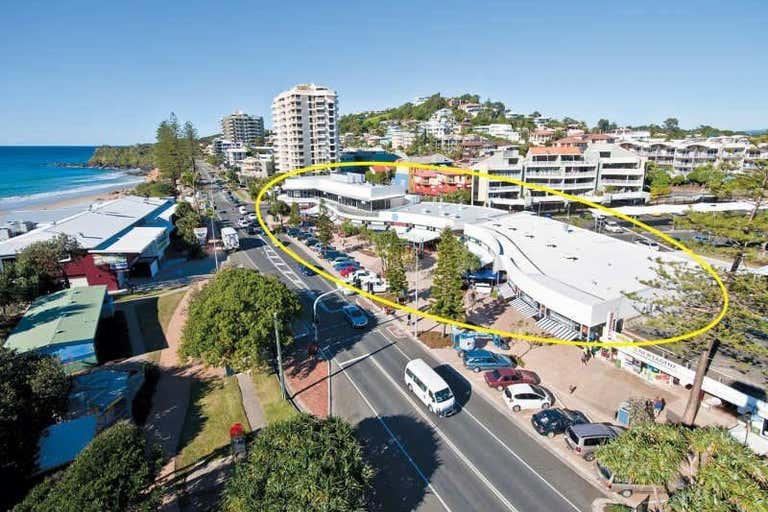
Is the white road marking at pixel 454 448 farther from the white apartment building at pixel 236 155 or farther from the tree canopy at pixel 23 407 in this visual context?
the white apartment building at pixel 236 155

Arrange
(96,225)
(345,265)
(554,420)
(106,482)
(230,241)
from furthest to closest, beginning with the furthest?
(230,241), (96,225), (345,265), (554,420), (106,482)

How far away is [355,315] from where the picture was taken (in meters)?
32.6

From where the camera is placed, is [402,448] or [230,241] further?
[230,241]

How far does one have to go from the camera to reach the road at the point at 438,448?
54.0 feet

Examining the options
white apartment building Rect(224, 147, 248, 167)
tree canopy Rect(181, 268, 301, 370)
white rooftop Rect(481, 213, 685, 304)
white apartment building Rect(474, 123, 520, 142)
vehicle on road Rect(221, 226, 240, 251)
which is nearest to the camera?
tree canopy Rect(181, 268, 301, 370)

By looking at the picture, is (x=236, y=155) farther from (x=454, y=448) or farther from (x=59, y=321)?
(x=454, y=448)

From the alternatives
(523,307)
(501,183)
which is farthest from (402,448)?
(501,183)

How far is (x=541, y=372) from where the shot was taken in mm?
25547

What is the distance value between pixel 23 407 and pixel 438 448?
17.2m

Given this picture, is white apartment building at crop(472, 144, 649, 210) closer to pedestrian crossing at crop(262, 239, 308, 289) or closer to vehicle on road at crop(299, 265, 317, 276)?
pedestrian crossing at crop(262, 239, 308, 289)

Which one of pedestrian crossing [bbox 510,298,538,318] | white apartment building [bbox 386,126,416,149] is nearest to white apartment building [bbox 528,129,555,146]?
white apartment building [bbox 386,126,416,149]

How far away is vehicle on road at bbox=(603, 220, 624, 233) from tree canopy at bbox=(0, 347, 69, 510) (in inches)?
2587

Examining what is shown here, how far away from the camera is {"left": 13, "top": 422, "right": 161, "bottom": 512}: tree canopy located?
468 inches

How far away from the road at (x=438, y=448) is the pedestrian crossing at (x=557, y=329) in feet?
26.9
